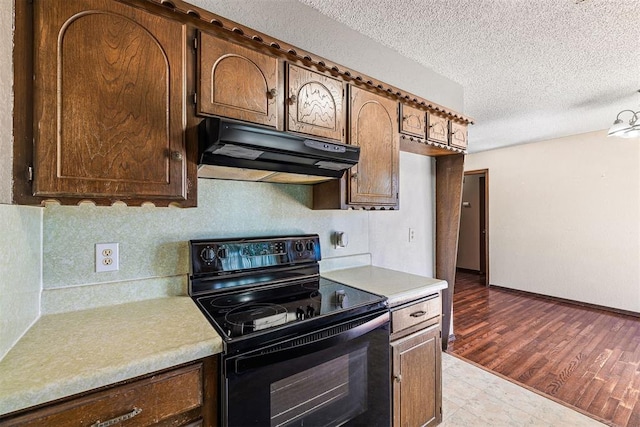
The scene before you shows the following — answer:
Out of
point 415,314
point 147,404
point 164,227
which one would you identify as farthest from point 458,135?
point 147,404

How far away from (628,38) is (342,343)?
2.60 metres

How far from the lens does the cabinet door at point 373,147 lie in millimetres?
1640

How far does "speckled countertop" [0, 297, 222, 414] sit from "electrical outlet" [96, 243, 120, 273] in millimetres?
166

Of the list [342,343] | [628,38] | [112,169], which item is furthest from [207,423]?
[628,38]

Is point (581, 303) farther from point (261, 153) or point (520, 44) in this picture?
point (261, 153)

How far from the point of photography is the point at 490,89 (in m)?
2.70

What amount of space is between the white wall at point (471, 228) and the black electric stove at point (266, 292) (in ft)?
16.9

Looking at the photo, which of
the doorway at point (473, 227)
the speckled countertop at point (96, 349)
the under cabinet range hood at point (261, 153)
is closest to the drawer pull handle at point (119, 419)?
the speckled countertop at point (96, 349)

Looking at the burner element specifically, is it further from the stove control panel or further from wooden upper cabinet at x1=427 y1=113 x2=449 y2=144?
wooden upper cabinet at x1=427 y1=113 x2=449 y2=144

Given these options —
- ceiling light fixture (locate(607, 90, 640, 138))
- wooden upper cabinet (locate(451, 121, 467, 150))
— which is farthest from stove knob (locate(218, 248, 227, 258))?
ceiling light fixture (locate(607, 90, 640, 138))

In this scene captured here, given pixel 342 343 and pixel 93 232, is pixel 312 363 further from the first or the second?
pixel 93 232

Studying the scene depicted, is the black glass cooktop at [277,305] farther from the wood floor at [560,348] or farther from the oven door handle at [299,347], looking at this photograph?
the wood floor at [560,348]

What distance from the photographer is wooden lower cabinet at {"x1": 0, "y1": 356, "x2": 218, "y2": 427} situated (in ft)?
2.36

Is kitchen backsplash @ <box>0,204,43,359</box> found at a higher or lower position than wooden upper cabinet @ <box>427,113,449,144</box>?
lower
